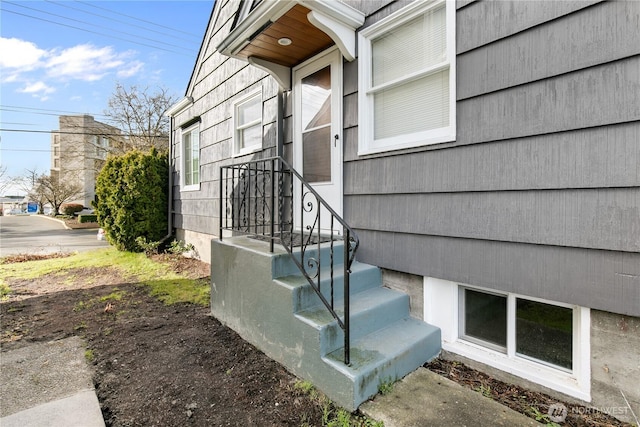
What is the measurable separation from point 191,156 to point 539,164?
21.8ft

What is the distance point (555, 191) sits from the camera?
1827mm

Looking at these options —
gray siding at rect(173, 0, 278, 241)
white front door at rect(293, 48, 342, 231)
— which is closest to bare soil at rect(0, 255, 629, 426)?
white front door at rect(293, 48, 342, 231)

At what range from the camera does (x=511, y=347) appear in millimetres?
2135

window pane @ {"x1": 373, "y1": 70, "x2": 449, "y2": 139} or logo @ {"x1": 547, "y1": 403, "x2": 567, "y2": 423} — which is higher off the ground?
window pane @ {"x1": 373, "y1": 70, "x2": 449, "y2": 139}

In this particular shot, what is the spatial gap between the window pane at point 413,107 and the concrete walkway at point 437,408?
1834 mm

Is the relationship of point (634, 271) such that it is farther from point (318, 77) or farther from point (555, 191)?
point (318, 77)

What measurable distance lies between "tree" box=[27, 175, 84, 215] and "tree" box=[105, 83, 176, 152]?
9.64m

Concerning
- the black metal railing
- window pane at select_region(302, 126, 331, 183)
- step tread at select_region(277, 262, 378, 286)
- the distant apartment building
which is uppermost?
the distant apartment building

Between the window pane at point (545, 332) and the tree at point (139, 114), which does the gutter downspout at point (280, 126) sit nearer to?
the window pane at point (545, 332)

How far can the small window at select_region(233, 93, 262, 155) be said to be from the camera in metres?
4.57

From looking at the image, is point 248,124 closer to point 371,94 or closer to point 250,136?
point 250,136

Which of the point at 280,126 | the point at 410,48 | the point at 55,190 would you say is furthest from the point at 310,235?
the point at 55,190

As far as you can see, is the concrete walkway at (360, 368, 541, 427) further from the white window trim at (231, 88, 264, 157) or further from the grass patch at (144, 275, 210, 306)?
the white window trim at (231, 88, 264, 157)

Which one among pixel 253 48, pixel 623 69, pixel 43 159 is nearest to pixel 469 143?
pixel 623 69
